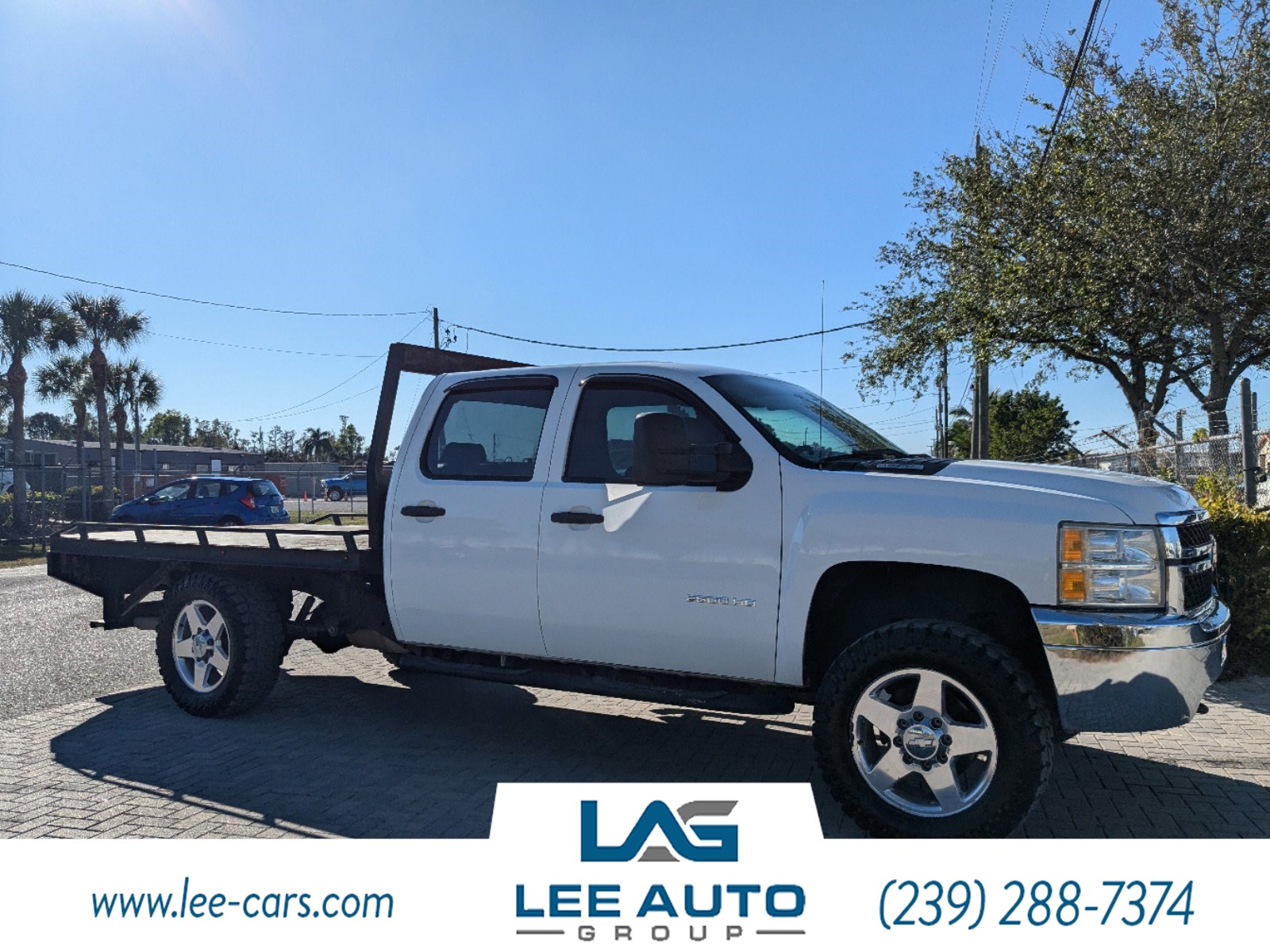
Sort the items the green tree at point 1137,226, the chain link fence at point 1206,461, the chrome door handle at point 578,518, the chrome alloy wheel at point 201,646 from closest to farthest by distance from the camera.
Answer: the chrome door handle at point 578,518, the chrome alloy wheel at point 201,646, the chain link fence at point 1206,461, the green tree at point 1137,226

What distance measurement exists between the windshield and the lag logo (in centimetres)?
209

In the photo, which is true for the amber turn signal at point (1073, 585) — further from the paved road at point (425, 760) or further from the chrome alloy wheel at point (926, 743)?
the paved road at point (425, 760)

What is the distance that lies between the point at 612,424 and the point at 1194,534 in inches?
104

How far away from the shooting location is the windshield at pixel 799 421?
4699 millimetres

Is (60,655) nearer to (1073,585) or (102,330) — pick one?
(1073,585)

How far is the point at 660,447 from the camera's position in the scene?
4422mm

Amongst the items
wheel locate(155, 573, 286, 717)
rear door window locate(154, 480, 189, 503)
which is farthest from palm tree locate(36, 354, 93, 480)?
wheel locate(155, 573, 286, 717)

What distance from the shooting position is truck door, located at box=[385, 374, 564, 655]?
510 cm

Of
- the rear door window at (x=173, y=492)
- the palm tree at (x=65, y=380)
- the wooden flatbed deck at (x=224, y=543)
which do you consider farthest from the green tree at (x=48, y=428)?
the wooden flatbed deck at (x=224, y=543)

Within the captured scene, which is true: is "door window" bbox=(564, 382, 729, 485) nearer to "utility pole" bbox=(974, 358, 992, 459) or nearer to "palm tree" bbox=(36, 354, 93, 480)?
"utility pole" bbox=(974, 358, 992, 459)

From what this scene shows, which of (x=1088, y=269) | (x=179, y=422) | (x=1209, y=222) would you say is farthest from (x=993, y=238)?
(x=179, y=422)

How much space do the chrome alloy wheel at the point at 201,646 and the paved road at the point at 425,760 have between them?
0.27 metres

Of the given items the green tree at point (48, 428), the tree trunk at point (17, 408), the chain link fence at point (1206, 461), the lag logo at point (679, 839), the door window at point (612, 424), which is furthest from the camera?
the green tree at point (48, 428)

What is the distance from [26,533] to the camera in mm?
25375
